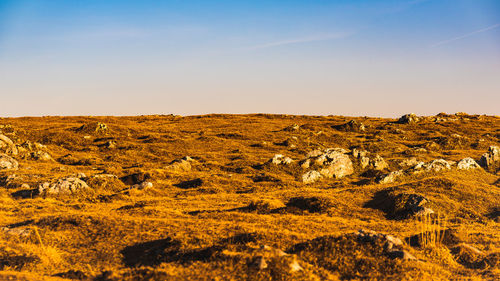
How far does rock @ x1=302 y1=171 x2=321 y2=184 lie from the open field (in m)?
0.11

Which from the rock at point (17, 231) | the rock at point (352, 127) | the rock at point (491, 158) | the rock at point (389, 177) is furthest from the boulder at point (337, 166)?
the rock at point (352, 127)

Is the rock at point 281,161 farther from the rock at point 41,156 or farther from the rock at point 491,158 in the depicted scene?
the rock at point 41,156

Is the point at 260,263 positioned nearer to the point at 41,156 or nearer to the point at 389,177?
the point at 389,177

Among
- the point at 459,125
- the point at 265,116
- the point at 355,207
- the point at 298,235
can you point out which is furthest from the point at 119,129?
the point at 459,125

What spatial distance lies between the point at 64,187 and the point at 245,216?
456 inches

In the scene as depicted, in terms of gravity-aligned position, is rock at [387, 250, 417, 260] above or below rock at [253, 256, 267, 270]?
below

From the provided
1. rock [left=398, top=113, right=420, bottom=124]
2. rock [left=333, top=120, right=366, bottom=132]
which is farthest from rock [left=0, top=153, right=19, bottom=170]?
rock [left=398, top=113, right=420, bottom=124]

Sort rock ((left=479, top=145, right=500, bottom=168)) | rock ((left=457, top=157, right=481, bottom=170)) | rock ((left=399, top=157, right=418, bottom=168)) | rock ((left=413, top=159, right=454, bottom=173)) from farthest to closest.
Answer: rock ((left=399, top=157, right=418, bottom=168)), rock ((left=479, top=145, right=500, bottom=168)), rock ((left=457, top=157, right=481, bottom=170)), rock ((left=413, top=159, right=454, bottom=173))

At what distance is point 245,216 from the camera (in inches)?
598

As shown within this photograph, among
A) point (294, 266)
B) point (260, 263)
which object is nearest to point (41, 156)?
point (260, 263)

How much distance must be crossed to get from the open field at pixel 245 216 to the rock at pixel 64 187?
0.08 m

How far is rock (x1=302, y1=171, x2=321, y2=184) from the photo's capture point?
25.3 metres

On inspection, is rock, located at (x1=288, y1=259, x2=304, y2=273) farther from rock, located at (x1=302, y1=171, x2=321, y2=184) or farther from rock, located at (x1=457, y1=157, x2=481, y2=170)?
rock, located at (x1=457, y1=157, x2=481, y2=170)

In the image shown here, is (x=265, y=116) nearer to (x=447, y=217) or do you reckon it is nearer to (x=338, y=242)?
(x=447, y=217)
